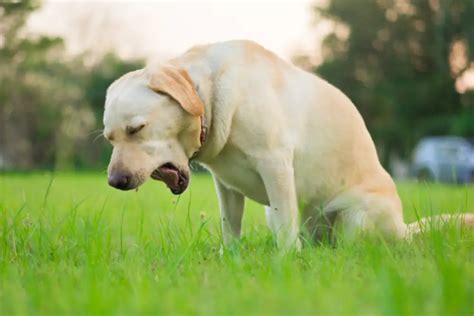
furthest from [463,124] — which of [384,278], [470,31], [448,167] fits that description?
[384,278]

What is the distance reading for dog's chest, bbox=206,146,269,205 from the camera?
396 cm

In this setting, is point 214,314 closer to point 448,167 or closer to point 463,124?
point 448,167

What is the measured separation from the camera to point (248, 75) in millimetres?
3967

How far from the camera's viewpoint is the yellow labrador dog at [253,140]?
3584 millimetres

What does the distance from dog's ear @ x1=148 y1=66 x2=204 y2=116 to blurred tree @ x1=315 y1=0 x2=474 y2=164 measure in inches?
1055

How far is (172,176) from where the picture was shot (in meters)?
3.78

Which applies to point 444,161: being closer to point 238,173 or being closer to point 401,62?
point 401,62

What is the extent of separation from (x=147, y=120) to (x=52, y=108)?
3021 cm

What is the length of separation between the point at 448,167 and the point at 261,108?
18.9 metres

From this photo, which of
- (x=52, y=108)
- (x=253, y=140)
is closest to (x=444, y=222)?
(x=253, y=140)

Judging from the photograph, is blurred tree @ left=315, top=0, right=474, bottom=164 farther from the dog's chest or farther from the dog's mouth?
the dog's mouth

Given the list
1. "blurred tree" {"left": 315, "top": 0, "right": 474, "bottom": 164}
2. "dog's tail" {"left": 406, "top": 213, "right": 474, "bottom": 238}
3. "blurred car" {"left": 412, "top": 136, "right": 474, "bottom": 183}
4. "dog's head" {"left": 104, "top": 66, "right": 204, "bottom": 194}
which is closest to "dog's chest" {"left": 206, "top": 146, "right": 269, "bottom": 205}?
"dog's head" {"left": 104, "top": 66, "right": 204, "bottom": 194}

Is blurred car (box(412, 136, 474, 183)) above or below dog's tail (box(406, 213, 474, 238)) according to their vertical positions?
below

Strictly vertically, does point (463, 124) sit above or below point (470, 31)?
below
